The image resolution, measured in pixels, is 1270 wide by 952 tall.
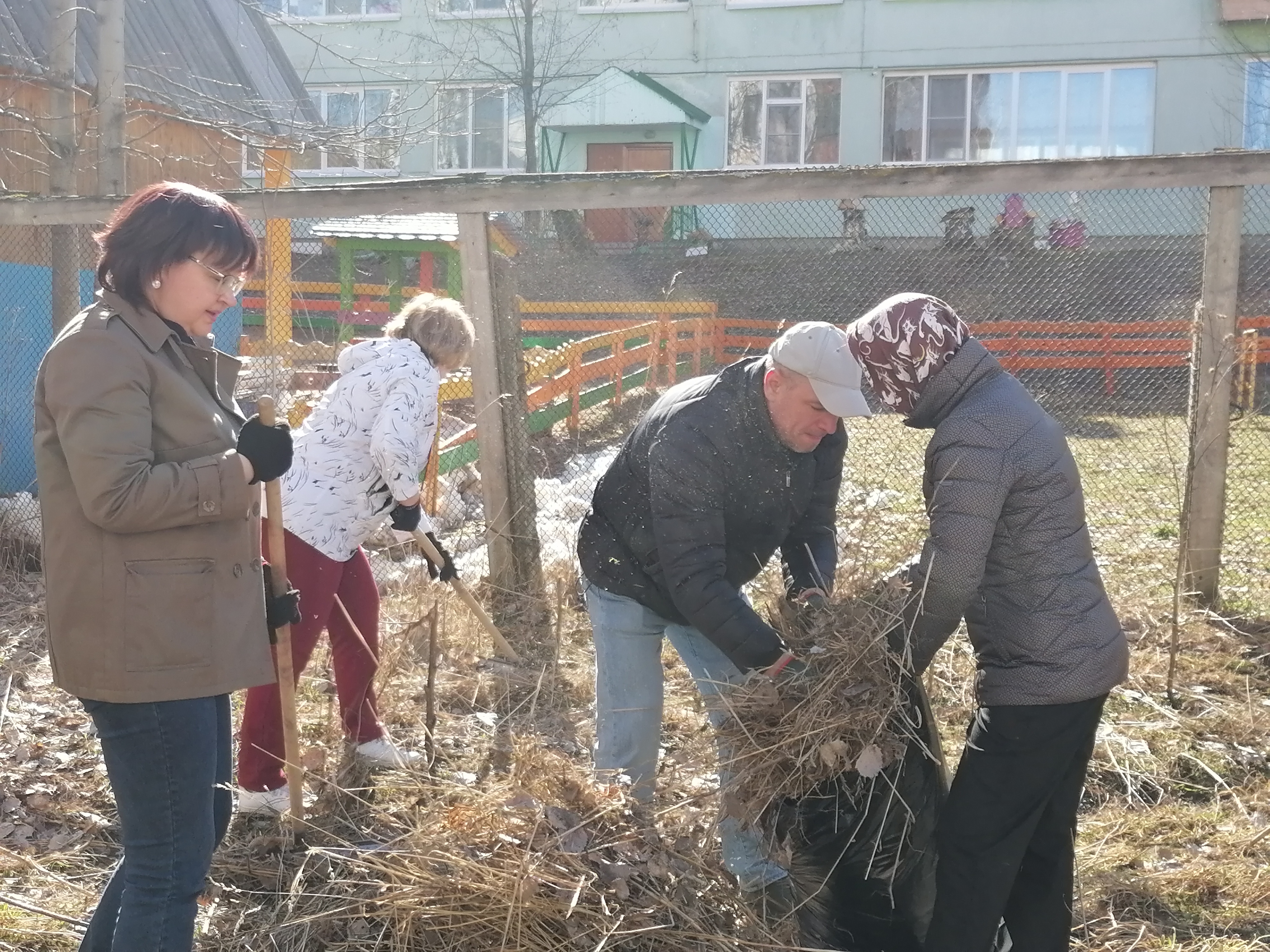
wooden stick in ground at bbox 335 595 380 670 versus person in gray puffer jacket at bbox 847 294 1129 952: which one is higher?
person in gray puffer jacket at bbox 847 294 1129 952

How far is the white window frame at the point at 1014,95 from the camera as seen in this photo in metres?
20.8

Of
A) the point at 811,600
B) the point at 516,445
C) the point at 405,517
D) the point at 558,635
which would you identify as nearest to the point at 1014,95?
the point at 516,445

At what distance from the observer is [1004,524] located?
2.58 m

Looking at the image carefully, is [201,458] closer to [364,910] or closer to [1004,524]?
[364,910]

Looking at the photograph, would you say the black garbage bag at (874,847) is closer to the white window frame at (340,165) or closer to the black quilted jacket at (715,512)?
the black quilted jacket at (715,512)

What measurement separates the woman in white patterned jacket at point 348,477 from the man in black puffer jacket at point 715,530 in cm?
81

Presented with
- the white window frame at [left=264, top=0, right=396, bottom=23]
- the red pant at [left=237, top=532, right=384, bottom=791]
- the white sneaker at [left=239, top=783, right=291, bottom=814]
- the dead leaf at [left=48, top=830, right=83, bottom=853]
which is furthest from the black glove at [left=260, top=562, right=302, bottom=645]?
the white window frame at [left=264, top=0, right=396, bottom=23]

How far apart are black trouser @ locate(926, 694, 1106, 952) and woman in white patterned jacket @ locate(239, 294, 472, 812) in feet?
6.20

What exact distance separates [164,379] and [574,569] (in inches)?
136

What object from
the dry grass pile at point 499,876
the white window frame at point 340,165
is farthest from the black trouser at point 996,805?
the white window frame at point 340,165

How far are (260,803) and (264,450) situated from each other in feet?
5.37

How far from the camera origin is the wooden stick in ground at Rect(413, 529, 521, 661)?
13.7ft

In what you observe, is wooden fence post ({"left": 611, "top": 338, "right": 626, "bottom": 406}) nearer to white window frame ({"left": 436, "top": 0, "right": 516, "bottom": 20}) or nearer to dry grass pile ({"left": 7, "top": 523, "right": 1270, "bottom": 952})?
dry grass pile ({"left": 7, "top": 523, "right": 1270, "bottom": 952})

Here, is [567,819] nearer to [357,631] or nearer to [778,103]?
[357,631]
